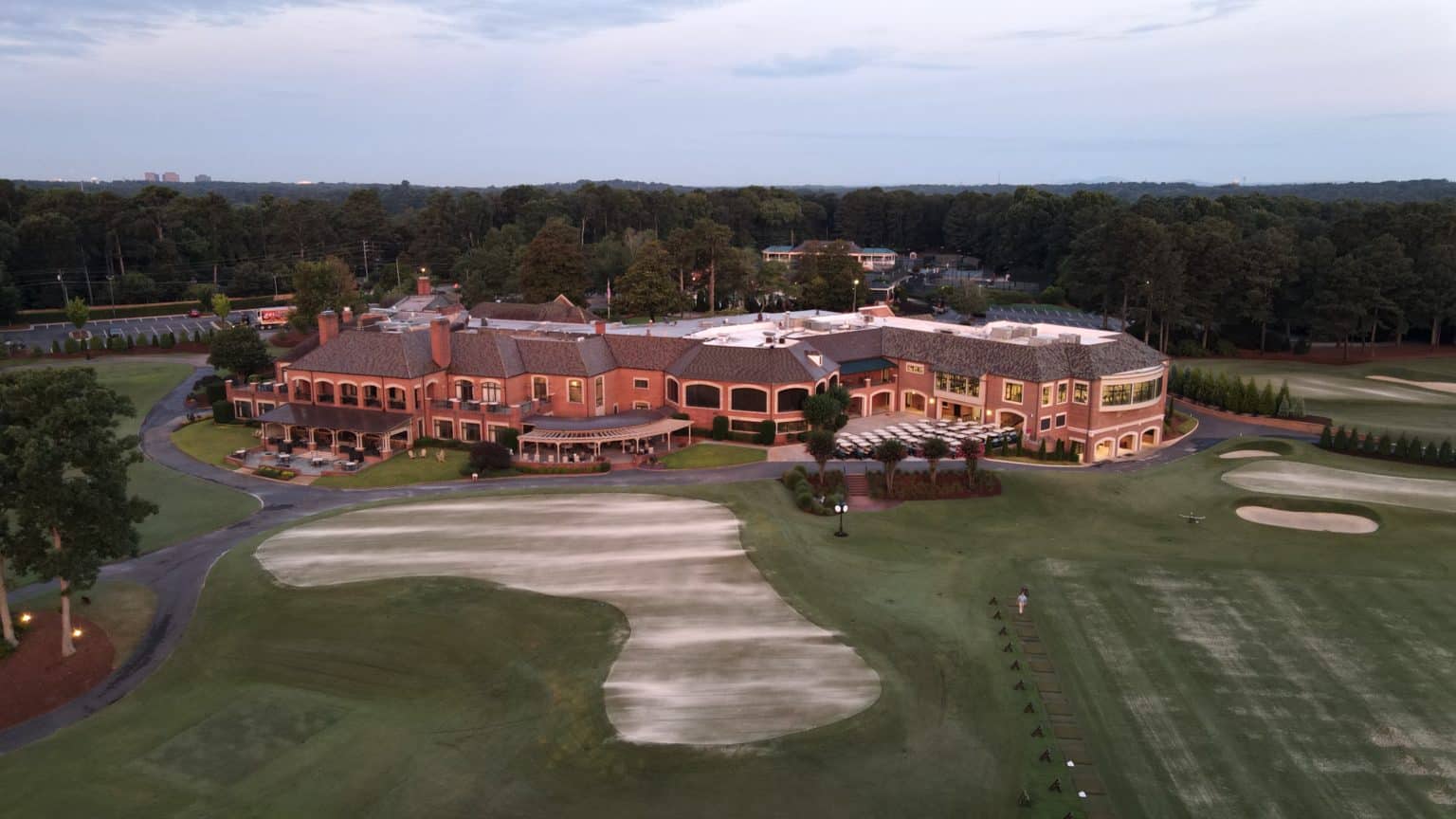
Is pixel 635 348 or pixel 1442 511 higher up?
pixel 635 348

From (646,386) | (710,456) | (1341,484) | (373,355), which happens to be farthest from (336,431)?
(1341,484)

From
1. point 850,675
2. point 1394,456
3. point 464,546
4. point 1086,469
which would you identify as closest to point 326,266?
point 464,546

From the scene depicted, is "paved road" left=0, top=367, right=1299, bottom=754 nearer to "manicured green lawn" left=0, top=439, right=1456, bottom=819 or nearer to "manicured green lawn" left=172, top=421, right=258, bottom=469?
"manicured green lawn" left=172, top=421, right=258, bottom=469

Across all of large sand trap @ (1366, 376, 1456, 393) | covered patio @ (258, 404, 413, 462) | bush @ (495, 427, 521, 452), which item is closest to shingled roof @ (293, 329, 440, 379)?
covered patio @ (258, 404, 413, 462)

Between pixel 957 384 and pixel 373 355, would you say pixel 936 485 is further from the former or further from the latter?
pixel 373 355

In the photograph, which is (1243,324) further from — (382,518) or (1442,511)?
(382,518)

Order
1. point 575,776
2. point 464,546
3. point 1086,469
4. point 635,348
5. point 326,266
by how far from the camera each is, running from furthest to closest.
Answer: point 326,266 → point 635,348 → point 1086,469 → point 464,546 → point 575,776

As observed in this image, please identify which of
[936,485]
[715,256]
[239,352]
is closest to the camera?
[936,485]
